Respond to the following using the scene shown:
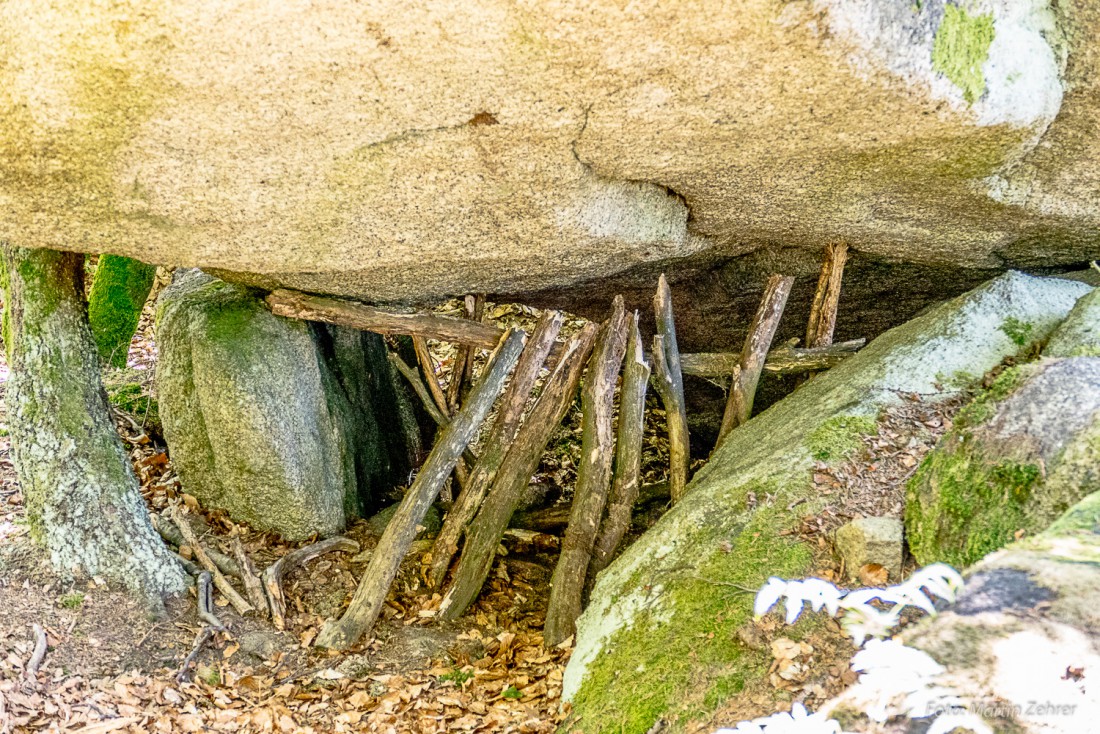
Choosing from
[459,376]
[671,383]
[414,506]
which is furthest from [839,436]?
[459,376]

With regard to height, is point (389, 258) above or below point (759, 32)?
below

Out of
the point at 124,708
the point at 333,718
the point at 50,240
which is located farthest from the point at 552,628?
the point at 50,240

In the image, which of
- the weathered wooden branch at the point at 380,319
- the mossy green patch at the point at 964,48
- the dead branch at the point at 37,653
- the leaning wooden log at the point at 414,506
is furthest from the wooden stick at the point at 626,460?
the dead branch at the point at 37,653

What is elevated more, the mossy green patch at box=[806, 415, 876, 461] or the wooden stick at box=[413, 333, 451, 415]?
the wooden stick at box=[413, 333, 451, 415]

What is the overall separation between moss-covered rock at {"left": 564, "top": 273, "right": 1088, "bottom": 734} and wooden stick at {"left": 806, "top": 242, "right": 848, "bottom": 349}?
55 cm

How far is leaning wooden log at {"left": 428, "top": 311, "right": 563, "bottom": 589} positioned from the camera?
21.0 feet

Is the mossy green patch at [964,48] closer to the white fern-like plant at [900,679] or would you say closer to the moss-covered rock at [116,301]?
the white fern-like plant at [900,679]

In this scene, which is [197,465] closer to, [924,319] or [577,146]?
[577,146]

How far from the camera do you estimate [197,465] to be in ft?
22.0

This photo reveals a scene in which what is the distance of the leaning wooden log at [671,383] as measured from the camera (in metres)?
6.52

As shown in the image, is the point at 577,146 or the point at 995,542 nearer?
the point at 995,542

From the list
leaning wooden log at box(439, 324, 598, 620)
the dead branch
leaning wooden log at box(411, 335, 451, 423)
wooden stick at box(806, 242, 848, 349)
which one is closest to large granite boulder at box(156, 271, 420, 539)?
leaning wooden log at box(411, 335, 451, 423)

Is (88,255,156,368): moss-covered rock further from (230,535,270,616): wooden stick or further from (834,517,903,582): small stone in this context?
(834,517,903,582): small stone

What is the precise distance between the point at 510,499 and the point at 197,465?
237 cm
